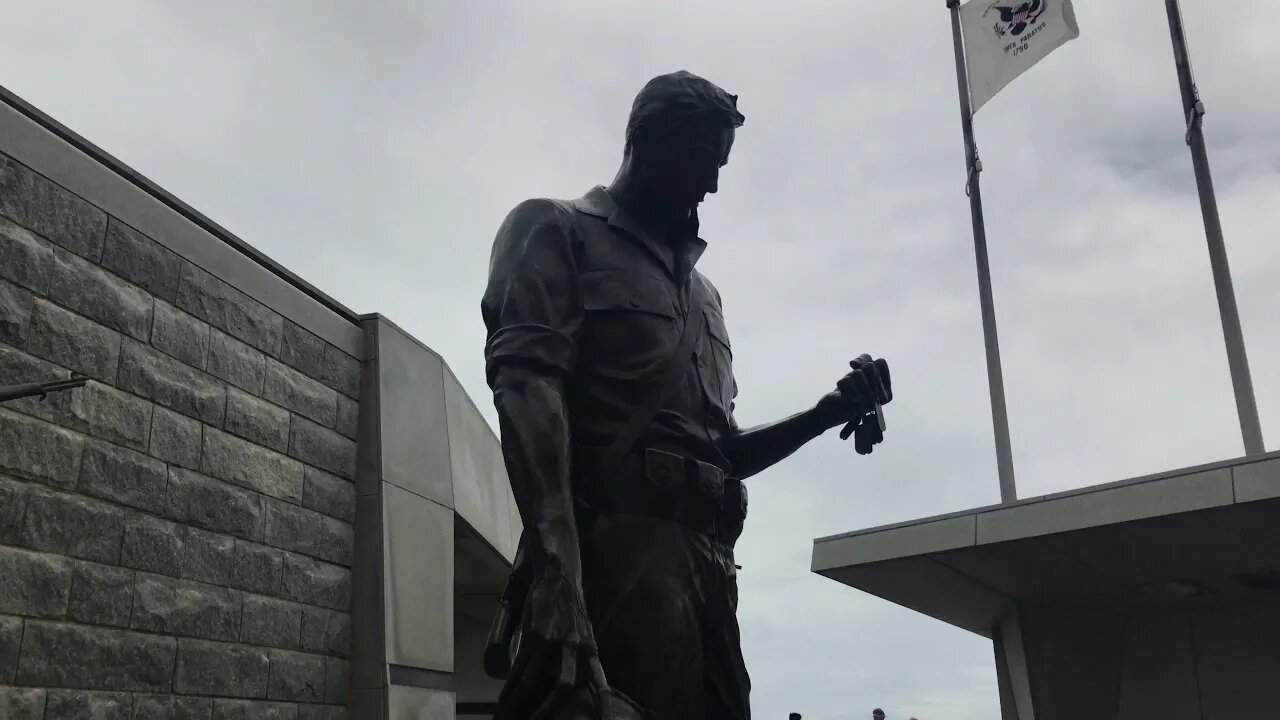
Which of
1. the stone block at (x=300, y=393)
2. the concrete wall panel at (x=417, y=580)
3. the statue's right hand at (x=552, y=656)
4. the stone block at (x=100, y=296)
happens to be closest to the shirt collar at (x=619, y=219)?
the statue's right hand at (x=552, y=656)

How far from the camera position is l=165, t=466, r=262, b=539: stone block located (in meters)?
7.74

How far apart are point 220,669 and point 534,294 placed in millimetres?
6017

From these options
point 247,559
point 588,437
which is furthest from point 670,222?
point 247,559

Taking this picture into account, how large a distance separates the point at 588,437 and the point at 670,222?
0.74 m

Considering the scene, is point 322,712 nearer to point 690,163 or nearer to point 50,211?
point 50,211

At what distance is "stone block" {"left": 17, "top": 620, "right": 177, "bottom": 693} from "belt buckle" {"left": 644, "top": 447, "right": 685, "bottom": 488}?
497cm

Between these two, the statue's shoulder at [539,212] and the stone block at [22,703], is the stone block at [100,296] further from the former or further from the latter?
the statue's shoulder at [539,212]

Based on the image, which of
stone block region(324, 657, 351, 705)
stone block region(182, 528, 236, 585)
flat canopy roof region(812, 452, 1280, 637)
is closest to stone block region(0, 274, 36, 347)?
stone block region(182, 528, 236, 585)

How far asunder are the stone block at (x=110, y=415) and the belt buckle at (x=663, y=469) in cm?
512

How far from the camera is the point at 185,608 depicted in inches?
303

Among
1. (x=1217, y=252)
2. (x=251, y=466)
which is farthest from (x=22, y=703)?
(x=1217, y=252)

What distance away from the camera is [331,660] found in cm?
930

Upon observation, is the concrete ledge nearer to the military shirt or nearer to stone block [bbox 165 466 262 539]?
stone block [bbox 165 466 262 539]

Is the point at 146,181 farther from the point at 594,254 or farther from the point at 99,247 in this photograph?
the point at 594,254
